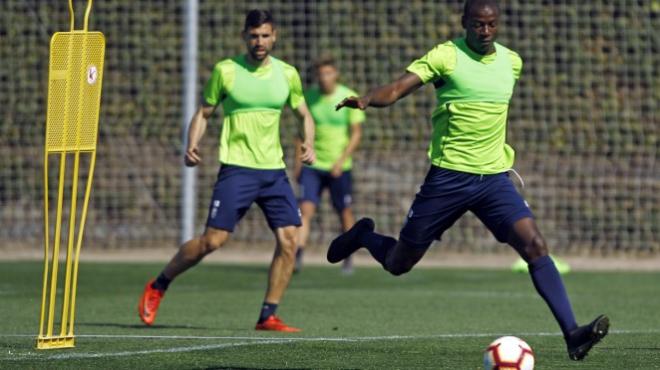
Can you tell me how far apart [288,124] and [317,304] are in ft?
27.7

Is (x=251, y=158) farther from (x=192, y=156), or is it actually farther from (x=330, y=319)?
(x=330, y=319)

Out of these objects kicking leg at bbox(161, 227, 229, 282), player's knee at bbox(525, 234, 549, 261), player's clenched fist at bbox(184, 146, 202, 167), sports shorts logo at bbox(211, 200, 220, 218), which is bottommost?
kicking leg at bbox(161, 227, 229, 282)

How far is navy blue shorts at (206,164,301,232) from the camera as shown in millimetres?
10547

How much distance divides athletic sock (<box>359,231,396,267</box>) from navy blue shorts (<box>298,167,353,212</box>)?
6.57 meters

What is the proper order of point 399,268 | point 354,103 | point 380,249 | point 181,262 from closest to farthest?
point 354,103, point 399,268, point 380,249, point 181,262

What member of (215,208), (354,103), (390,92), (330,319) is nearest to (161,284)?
(215,208)

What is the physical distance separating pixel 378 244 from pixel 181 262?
2074 millimetres

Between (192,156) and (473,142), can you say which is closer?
(473,142)

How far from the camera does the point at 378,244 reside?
9.25 m

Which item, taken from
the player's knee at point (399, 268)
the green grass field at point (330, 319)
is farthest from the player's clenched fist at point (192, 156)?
the player's knee at point (399, 268)

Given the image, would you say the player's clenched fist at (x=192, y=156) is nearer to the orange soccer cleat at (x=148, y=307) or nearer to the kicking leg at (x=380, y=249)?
the orange soccer cleat at (x=148, y=307)

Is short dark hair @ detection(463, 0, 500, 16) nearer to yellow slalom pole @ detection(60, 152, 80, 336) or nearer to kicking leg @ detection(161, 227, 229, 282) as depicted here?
yellow slalom pole @ detection(60, 152, 80, 336)

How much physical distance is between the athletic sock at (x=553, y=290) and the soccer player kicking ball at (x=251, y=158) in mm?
2848

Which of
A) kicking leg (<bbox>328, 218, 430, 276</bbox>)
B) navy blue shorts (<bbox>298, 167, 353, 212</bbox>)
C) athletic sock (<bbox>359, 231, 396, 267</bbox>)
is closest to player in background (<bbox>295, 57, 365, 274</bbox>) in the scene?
navy blue shorts (<bbox>298, 167, 353, 212</bbox>)
